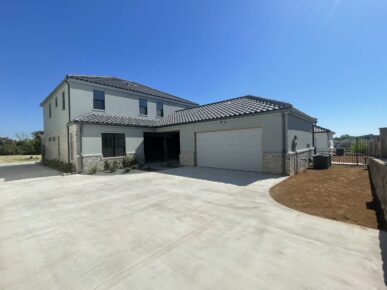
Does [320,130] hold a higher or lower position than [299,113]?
lower

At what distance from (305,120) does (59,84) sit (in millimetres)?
18891

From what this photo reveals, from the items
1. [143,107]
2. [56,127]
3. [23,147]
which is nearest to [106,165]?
[143,107]

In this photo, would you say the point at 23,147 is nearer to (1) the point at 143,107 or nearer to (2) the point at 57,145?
(2) the point at 57,145

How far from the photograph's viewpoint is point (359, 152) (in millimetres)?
20234

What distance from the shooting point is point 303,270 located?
276 cm

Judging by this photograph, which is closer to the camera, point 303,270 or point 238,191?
point 303,270

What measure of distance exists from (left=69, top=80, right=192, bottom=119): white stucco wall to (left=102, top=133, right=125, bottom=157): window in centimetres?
259

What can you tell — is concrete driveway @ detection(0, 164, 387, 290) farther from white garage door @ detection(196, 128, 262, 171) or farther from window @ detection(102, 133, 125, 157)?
window @ detection(102, 133, 125, 157)

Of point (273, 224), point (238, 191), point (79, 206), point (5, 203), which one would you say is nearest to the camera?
point (273, 224)

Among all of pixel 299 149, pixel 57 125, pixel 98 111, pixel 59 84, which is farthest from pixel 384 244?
pixel 57 125

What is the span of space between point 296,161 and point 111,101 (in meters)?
14.8

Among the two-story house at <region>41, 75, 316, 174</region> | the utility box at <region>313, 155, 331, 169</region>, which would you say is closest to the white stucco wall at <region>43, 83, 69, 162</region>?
the two-story house at <region>41, 75, 316, 174</region>

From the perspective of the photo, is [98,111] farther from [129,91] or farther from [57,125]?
[57,125]

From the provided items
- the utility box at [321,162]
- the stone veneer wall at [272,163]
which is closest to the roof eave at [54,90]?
the stone veneer wall at [272,163]
